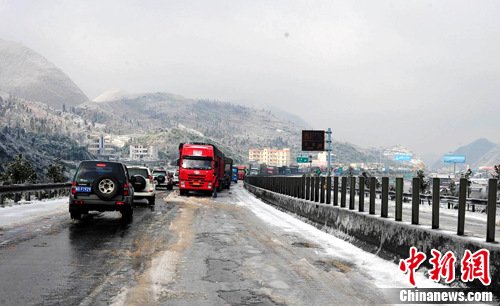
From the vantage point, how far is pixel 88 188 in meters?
15.2

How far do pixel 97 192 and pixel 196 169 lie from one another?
73.1ft

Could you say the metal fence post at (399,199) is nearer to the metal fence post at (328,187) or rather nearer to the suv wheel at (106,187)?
the metal fence post at (328,187)

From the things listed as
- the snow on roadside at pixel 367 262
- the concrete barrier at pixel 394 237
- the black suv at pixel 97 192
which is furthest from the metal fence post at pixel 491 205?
the black suv at pixel 97 192

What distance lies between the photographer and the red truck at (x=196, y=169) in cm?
3712

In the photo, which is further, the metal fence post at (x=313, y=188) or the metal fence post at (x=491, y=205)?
the metal fence post at (x=313, y=188)

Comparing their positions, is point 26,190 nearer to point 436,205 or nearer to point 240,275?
point 240,275

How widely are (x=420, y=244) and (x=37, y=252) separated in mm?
6588

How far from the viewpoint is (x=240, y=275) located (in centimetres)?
770

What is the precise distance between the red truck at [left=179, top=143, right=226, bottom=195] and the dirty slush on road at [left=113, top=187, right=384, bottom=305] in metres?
24.9

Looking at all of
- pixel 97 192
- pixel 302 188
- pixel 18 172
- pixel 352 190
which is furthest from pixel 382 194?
pixel 18 172

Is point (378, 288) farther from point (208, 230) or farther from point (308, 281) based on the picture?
point (208, 230)

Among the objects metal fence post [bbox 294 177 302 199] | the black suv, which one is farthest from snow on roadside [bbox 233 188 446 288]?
metal fence post [bbox 294 177 302 199]

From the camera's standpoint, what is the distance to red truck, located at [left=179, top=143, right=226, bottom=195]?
3712cm

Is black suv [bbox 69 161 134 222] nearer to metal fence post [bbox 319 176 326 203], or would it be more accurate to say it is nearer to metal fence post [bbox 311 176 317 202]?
metal fence post [bbox 319 176 326 203]
